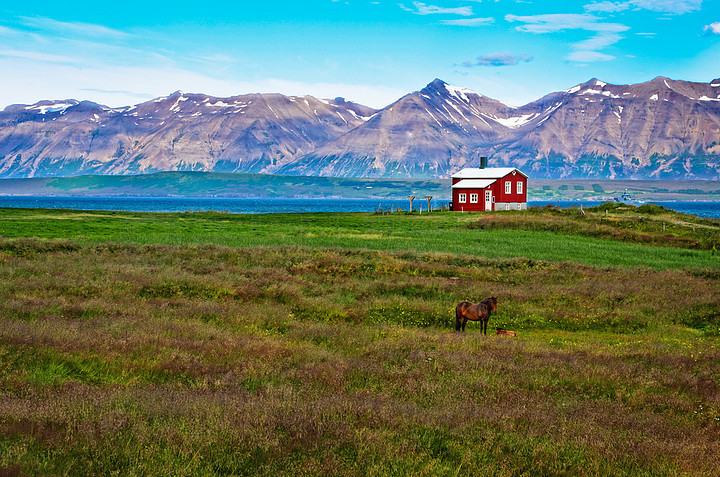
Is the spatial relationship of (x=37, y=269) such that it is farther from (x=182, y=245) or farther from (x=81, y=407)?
(x=81, y=407)

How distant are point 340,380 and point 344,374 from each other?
45 cm

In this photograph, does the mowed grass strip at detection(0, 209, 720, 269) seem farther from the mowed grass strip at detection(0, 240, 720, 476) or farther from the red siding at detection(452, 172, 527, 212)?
the red siding at detection(452, 172, 527, 212)

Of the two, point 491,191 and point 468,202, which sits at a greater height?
point 491,191

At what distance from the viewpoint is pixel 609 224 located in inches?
2699

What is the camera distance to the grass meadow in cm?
728

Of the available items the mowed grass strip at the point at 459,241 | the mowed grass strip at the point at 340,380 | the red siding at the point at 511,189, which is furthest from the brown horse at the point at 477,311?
the red siding at the point at 511,189

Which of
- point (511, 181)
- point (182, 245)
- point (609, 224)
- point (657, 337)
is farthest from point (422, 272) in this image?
point (511, 181)

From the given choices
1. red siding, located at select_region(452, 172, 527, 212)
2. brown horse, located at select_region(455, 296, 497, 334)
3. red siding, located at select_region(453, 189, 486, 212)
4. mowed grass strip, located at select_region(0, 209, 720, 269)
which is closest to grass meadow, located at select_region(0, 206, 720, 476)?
brown horse, located at select_region(455, 296, 497, 334)

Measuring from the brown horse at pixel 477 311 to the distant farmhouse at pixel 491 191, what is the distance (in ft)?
297

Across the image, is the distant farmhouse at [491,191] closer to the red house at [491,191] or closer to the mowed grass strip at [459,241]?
the red house at [491,191]

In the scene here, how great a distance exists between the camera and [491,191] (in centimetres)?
10806

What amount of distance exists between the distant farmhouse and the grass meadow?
77.2 meters

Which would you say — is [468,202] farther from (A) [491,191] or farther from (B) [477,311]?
(B) [477,311]

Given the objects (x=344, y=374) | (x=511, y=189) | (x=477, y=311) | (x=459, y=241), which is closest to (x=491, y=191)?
(x=511, y=189)
